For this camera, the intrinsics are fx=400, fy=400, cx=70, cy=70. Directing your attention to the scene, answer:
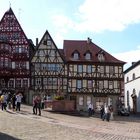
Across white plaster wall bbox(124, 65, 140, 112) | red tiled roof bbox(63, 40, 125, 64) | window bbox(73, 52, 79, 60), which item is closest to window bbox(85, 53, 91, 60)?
red tiled roof bbox(63, 40, 125, 64)

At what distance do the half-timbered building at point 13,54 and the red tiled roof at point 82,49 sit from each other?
7.25 metres

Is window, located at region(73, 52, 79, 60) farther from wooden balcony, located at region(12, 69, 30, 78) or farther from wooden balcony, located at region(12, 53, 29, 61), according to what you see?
wooden balcony, located at region(12, 69, 30, 78)

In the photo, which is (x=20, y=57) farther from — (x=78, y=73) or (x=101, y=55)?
(x=101, y=55)

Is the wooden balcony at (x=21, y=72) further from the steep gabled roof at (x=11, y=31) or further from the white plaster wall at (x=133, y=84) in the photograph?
the white plaster wall at (x=133, y=84)

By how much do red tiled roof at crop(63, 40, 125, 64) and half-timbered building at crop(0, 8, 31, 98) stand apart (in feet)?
23.8

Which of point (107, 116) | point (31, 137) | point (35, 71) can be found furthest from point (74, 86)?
point (31, 137)

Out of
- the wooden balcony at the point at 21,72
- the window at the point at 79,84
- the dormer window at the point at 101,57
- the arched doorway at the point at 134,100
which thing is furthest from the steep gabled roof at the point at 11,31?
the arched doorway at the point at 134,100

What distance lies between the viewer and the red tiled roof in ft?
227

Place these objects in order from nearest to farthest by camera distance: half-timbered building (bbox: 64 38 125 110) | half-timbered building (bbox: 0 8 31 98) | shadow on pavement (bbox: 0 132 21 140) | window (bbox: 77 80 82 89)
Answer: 1. shadow on pavement (bbox: 0 132 21 140)
2. half-timbered building (bbox: 0 8 31 98)
3. half-timbered building (bbox: 64 38 125 110)
4. window (bbox: 77 80 82 89)

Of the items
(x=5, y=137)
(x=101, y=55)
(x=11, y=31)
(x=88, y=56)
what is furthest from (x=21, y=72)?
(x=5, y=137)

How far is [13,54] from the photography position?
221ft

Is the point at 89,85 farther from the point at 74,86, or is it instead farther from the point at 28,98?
the point at 28,98

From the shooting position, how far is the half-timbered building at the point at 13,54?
218 ft

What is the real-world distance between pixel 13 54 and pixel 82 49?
12.2 meters
